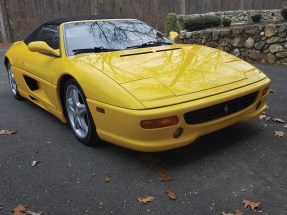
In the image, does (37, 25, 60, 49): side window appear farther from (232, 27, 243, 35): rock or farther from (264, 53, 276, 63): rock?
(264, 53, 276, 63): rock

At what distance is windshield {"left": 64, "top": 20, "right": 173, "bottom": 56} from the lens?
148 inches

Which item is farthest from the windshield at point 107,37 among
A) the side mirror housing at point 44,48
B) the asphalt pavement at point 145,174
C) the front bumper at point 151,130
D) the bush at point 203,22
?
the bush at point 203,22

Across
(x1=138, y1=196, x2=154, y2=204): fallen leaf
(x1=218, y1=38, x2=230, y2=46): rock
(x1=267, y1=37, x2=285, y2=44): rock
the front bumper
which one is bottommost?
(x1=218, y1=38, x2=230, y2=46): rock

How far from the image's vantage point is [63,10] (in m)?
13.3

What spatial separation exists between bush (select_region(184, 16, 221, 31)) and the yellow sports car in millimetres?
5356

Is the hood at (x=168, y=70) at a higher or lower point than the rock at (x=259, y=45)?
higher

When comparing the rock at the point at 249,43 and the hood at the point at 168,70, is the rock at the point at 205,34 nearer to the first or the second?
the rock at the point at 249,43

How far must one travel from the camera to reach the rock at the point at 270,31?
729 centimetres

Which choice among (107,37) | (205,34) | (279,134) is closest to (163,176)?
(279,134)

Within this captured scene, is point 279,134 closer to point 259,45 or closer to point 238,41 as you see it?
point 259,45

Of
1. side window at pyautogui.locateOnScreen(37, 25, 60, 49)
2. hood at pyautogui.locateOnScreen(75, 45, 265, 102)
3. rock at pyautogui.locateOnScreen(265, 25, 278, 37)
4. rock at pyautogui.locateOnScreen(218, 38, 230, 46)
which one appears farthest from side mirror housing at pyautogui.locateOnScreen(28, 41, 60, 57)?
rock at pyautogui.locateOnScreen(218, 38, 230, 46)

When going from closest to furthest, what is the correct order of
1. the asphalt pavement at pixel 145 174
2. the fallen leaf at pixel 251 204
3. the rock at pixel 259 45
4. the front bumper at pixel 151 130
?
1. the fallen leaf at pixel 251 204
2. the asphalt pavement at pixel 145 174
3. the front bumper at pixel 151 130
4. the rock at pixel 259 45

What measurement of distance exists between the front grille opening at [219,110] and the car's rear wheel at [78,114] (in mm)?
983

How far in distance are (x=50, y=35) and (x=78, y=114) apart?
135 centimetres
